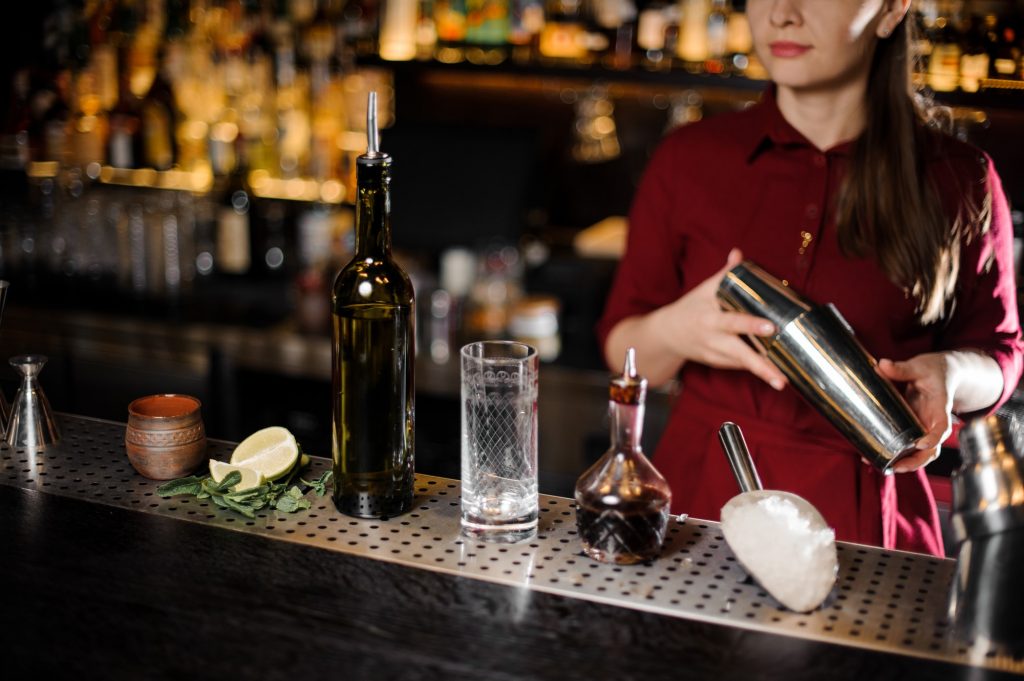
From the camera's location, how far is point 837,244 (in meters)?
1.84

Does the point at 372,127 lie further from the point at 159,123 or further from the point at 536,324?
the point at 159,123

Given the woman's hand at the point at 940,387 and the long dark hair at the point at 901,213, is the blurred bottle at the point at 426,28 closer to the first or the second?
the long dark hair at the point at 901,213

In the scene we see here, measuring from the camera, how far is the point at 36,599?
1.16 meters

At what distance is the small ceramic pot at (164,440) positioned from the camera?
4.68 feet

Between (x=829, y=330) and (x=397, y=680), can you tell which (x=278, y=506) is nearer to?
(x=397, y=680)

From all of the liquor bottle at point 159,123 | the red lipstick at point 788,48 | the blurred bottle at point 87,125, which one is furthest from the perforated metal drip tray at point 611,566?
the blurred bottle at point 87,125

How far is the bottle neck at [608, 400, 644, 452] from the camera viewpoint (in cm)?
121

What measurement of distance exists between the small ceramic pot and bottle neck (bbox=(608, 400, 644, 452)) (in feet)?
1.73

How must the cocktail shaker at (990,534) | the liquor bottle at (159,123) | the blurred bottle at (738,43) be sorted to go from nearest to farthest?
the cocktail shaker at (990,534)
the blurred bottle at (738,43)
the liquor bottle at (159,123)

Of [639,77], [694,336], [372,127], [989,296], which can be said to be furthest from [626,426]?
[639,77]

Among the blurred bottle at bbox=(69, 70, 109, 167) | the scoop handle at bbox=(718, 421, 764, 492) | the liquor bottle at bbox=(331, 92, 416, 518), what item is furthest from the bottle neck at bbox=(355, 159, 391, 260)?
the blurred bottle at bbox=(69, 70, 109, 167)

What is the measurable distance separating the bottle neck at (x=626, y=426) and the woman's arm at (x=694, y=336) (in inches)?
11.0

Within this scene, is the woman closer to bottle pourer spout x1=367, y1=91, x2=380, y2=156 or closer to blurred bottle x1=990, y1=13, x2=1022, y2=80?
bottle pourer spout x1=367, y1=91, x2=380, y2=156

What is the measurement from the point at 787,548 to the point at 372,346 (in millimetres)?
470
